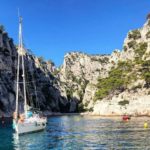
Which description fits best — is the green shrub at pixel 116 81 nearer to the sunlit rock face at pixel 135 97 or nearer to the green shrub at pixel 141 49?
the sunlit rock face at pixel 135 97

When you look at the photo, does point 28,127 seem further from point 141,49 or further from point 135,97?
point 141,49

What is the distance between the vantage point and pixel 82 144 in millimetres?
49969

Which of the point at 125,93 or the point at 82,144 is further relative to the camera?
the point at 125,93

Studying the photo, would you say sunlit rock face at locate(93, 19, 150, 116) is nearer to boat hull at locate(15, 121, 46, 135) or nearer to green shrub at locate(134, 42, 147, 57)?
green shrub at locate(134, 42, 147, 57)

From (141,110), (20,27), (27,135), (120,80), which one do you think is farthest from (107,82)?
(27,135)

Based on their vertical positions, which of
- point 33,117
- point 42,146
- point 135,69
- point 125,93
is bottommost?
point 42,146

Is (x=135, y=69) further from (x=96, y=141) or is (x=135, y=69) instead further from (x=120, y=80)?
(x=96, y=141)

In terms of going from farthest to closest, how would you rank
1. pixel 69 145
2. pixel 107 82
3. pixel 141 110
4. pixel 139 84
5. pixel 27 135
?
pixel 107 82
pixel 139 84
pixel 141 110
pixel 27 135
pixel 69 145

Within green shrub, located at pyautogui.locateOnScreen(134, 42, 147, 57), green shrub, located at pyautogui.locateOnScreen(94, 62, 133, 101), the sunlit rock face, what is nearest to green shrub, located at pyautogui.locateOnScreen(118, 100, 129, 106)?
the sunlit rock face

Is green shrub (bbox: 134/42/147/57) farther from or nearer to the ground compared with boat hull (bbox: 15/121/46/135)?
farther from the ground

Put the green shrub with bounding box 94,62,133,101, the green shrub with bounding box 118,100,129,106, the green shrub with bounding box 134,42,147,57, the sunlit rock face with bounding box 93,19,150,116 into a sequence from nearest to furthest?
the sunlit rock face with bounding box 93,19,150,116
the green shrub with bounding box 118,100,129,106
the green shrub with bounding box 94,62,133,101
the green shrub with bounding box 134,42,147,57

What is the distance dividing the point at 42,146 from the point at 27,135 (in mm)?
14920

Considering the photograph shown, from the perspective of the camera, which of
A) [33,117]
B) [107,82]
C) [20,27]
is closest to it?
[33,117]

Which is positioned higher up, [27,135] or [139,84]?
[139,84]
